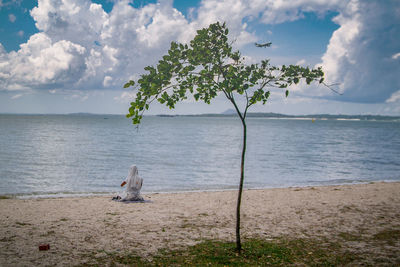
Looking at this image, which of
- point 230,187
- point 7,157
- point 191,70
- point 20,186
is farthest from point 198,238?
point 7,157

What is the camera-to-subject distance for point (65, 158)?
115 ft

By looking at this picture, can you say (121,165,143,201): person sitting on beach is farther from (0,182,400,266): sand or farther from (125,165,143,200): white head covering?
(0,182,400,266): sand

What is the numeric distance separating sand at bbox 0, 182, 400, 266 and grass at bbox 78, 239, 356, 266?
407mm

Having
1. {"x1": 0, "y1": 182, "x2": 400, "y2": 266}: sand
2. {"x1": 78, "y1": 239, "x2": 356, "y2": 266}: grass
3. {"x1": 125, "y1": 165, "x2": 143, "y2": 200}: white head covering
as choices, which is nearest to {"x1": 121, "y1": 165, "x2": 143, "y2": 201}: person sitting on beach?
{"x1": 125, "y1": 165, "x2": 143, "y2": 200}: white head covering

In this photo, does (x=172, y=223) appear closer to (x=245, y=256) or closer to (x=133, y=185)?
(x=245, y=256)

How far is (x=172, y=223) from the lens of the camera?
10484mm

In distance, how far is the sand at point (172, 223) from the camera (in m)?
7.82

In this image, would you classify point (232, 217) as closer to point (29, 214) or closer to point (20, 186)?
point (29, 214)

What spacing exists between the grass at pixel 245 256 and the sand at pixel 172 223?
407 millimetres

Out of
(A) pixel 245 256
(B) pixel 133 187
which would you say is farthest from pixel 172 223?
(B) pixel 133 187

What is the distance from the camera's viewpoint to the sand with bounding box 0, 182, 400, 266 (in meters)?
7.82

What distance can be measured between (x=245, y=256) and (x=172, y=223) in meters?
3.66

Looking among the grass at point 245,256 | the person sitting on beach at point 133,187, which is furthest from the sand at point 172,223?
the person sitting on beach at point 133,187

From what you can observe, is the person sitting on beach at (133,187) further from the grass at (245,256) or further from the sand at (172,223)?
the grass at (245,256)
